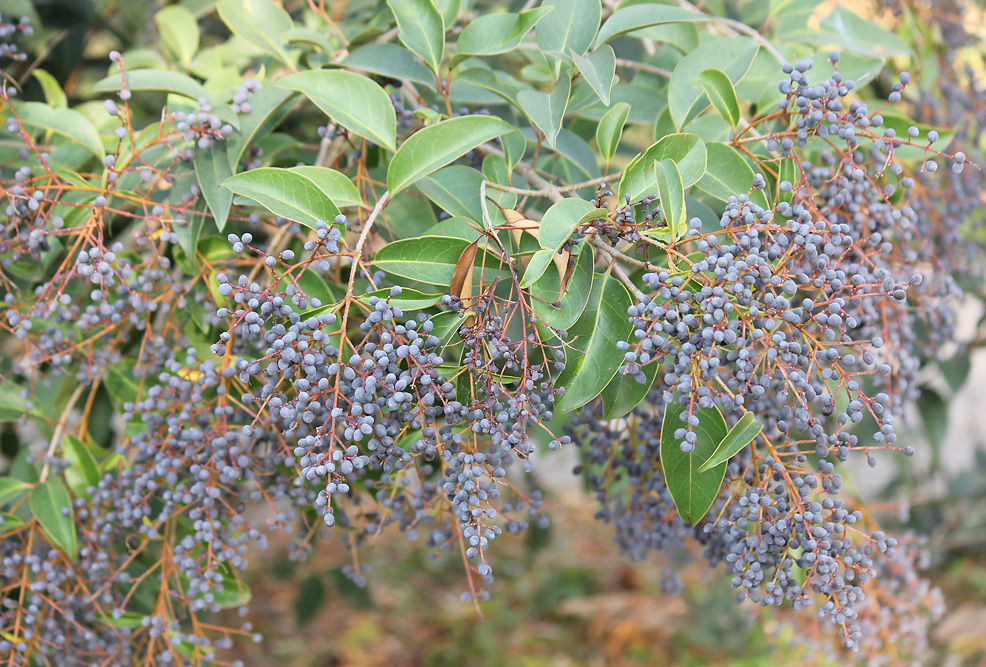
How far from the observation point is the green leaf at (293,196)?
3.00 ft

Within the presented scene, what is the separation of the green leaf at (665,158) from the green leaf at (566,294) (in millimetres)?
100

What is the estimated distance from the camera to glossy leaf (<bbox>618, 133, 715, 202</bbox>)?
0.94 metres

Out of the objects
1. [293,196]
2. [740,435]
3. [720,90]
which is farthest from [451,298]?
[720,90]

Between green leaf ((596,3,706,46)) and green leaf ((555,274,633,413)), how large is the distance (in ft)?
1.20

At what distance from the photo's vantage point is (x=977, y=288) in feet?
6.95

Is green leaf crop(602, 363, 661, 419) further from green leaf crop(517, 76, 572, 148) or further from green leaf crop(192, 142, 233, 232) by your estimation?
green leaf crop(192, 142, 233, 232)

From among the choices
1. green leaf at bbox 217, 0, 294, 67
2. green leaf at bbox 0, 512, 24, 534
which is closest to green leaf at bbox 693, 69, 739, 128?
green leaf at bbox 217, 0, 294, 67

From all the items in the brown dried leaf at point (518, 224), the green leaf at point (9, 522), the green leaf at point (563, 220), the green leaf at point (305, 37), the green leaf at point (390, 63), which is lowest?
the green leaf at point (9, 522)

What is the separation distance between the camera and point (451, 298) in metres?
0.89

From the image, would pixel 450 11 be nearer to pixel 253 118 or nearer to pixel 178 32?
pixel 253 118

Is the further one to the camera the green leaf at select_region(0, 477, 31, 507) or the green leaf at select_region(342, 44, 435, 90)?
the green leaf at select_region(0, 477, 31, 507)

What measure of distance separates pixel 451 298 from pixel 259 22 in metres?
0.68

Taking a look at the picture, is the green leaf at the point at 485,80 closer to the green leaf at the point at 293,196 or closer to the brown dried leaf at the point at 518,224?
the brown dried leaf at the point at 518,224

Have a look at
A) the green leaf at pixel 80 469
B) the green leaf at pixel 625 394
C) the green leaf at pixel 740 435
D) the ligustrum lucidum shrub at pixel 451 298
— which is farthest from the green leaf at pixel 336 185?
the green leaf at pixel 80 469
